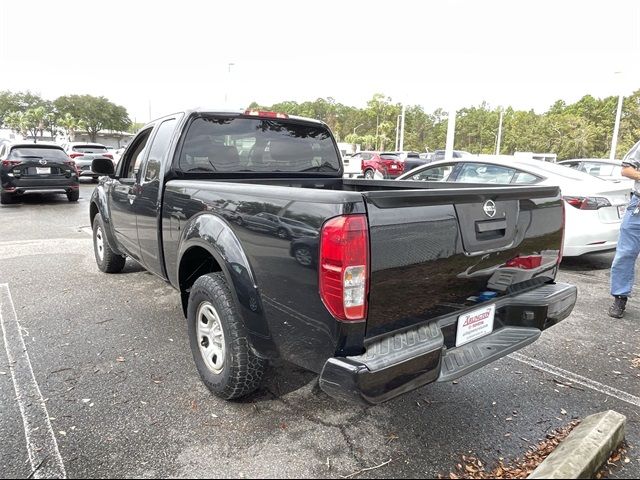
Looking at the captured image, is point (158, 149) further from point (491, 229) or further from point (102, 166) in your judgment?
point (491, 229)

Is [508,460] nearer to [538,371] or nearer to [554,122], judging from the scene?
[538,371]

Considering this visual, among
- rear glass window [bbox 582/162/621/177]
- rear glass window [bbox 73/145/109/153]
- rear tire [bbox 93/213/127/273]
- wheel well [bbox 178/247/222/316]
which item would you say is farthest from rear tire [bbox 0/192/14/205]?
rear glass window [bbox 582/162/621/177]

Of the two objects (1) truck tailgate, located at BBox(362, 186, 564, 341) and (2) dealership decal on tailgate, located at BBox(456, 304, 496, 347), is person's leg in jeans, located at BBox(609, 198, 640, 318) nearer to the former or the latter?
(1) truck tailgate, located at BBox(362, 186, 564, 341)

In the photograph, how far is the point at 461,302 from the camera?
7.46 ft

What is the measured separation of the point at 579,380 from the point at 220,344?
254 cm

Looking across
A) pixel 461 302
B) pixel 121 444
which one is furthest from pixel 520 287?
pixel 121 444

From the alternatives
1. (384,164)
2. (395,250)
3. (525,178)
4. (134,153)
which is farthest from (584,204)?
(384,164)

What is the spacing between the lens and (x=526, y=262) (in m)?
2.58

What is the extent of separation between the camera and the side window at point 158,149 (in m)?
3.51

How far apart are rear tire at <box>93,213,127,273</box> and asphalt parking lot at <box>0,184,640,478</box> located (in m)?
1.11

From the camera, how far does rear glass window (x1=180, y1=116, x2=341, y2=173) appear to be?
347cm

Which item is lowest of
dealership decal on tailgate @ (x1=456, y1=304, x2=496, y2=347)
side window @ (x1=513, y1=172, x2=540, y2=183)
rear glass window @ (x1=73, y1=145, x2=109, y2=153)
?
dealership decal on tailgate @ (x1=456, y1=304, x2=496, y2=347)

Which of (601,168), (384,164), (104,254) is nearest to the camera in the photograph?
(104,254)

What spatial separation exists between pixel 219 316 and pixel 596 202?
5.07 meters
